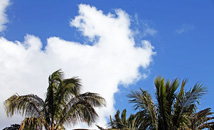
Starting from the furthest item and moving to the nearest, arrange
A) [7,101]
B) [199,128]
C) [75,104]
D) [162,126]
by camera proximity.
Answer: [75,104] → [7,101] → [162,126] → [199,128]

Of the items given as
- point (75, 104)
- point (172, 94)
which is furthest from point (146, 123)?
point (75, 104)

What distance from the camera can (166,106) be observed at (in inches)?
440

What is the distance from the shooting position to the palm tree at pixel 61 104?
Result: 12773 millimetres

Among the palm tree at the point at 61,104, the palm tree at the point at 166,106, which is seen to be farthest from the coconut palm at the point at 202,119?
the palm tree at the point at 61,104

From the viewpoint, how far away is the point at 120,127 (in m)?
11.6

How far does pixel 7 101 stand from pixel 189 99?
7747mm

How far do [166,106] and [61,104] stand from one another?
5117 mm

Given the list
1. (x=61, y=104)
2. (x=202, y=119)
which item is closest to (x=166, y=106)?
(x=202, y=119)

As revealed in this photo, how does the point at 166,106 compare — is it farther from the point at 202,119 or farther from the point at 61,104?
the point at 61,104

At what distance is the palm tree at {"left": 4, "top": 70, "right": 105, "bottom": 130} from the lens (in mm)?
12773

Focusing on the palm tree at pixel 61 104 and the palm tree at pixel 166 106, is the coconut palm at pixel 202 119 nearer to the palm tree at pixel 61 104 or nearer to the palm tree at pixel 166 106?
the palm tree at pixel 166 106

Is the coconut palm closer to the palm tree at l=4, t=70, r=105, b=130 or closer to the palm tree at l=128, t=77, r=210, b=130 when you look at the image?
the palm tree at l=128, t=77, r=210, b=130

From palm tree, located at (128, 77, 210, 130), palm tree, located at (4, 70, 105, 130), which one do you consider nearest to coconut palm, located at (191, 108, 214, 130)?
palm tree, located at (128, 77, 210, 130)

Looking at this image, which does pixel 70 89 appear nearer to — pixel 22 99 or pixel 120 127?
pixel 22 99
